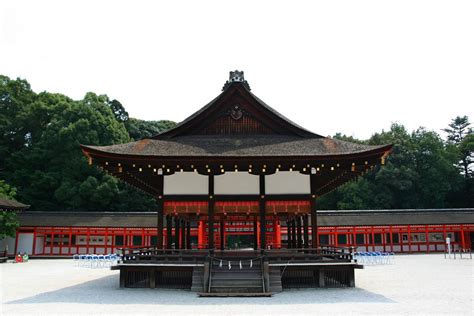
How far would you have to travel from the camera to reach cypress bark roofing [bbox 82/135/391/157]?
16.3 m

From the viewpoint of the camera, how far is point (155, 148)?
57.3 feet

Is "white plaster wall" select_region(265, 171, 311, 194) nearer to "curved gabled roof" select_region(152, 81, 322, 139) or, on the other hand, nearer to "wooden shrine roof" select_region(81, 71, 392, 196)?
"wooden shrine roof" select_region(81, 71, 392, 196)

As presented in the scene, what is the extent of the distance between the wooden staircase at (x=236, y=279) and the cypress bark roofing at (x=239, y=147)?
4449 millimetres

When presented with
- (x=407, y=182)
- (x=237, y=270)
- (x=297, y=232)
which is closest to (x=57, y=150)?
(x=297, y=232)

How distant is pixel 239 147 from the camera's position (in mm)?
17453

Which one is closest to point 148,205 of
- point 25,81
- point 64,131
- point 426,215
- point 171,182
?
point 64,131

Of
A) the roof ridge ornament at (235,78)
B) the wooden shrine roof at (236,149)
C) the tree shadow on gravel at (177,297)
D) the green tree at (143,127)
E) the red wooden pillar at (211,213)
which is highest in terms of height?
the green tree at (143,127)

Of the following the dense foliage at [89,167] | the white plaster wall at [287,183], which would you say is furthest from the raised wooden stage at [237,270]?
the dense foliage at [89,167]

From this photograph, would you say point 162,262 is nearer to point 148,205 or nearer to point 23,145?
point 148,205

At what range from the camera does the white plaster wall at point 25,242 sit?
38.7m

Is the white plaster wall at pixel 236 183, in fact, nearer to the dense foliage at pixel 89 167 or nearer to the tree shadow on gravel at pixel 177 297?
the tree shadow on gravel at pixel 177 297

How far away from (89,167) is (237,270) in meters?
40.2

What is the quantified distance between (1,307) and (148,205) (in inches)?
1729

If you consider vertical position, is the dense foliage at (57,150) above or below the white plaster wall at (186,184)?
above
